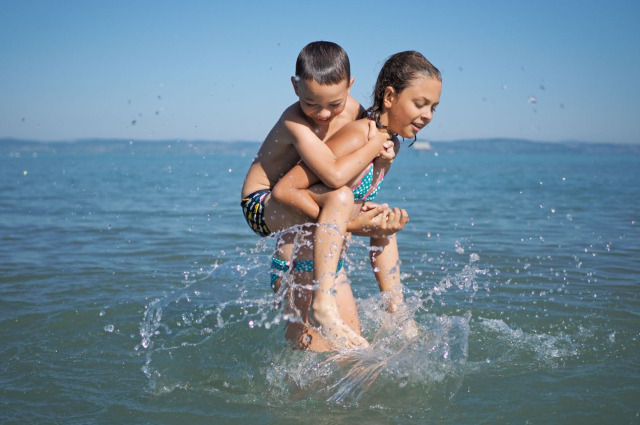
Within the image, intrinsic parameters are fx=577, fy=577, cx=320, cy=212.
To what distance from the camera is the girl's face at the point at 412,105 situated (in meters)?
3.79

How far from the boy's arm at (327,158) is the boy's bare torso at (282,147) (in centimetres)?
7

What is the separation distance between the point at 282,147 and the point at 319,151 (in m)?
0.42

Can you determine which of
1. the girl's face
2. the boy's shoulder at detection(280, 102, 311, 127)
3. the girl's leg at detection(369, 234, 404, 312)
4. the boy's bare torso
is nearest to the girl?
the girl's face

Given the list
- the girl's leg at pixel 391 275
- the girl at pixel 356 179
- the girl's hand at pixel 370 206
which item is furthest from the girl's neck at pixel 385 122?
the girl's leg at pixel 391 275

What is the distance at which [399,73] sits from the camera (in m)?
3.83

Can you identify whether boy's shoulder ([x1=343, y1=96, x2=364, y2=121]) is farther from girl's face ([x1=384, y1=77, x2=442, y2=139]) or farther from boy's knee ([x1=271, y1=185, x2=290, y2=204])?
boy's knee ([x1=271, y1=185, x2=290, y2=204])

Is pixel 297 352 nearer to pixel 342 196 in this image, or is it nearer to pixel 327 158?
pixel 342 196

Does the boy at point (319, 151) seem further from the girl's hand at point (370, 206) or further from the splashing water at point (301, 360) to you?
the splashing water at point (301, 360)

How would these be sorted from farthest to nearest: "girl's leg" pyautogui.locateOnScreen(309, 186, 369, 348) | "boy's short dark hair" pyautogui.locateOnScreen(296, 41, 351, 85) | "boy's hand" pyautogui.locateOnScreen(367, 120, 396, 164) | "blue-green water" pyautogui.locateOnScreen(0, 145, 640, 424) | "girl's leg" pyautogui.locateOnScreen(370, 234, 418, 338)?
"girl's leg" pyautogui.locateOnScreen(370, 234, 418, 338) → "boy's hand" pyautogui.locateOnScreen(367, 120, 396, 164) → "girl's leg" pyautogui.locateOnScreen(309, 186, 369, 348) → "boy's short dark hair" pyautogui.locateOnScreen(296, 41, 351, 85) → "blue-green water" pyautogui.locateOnScreen(0, 145, 640, 424)

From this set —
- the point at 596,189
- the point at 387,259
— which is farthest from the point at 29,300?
the point at 596,189

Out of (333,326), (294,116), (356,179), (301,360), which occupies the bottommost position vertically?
(301,360)

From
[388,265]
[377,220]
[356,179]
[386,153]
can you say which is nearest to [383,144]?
[386,153]

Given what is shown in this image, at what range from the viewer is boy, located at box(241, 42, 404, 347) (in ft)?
11.6

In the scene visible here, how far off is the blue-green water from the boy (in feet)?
1.70
